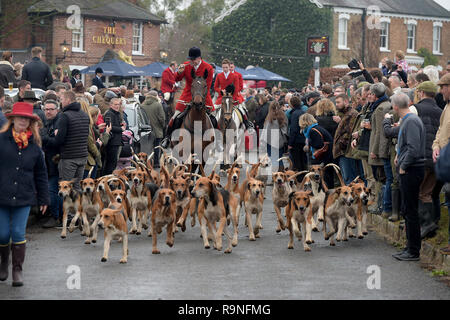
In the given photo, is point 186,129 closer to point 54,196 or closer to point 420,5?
point 54,196

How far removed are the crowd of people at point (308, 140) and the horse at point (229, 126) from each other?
462mm

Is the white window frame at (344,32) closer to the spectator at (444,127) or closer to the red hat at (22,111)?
the spectator at (444,127)

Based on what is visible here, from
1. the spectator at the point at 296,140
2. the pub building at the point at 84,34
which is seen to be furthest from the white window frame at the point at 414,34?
the spectator at the point at 296,140

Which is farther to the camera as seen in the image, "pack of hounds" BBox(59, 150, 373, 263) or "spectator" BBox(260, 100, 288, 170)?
"spectator" BBox(260, 100, 288, 170)

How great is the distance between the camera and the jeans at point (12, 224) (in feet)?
29.9

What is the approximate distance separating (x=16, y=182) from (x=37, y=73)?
10.7m

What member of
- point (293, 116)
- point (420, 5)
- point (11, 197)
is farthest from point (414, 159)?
point (420, 5)

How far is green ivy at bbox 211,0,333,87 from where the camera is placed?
5141cm

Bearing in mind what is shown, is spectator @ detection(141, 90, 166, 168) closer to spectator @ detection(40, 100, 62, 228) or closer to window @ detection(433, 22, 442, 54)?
spectator @ detection(40, 100, 62, 228)

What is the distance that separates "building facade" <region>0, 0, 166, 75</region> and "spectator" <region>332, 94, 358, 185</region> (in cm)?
2955

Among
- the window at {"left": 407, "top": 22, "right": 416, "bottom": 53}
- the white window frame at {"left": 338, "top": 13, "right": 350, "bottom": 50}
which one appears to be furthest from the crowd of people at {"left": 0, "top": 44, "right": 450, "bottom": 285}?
the window at {"left": 407, "top": 22, "right": 416, "bottom": 53}

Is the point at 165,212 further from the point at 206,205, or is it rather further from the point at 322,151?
the point at 322,151

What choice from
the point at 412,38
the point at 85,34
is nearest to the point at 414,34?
the point at 412,38

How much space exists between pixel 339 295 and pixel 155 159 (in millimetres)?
15071
